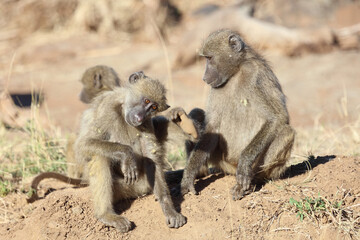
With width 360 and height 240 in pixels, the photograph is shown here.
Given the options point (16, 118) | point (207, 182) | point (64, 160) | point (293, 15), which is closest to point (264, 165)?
point (207, 182)

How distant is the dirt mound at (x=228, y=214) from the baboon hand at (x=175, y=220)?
0.16 ft

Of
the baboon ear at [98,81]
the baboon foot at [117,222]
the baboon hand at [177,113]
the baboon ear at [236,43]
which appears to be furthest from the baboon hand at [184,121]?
the baboon ear at [98,81]

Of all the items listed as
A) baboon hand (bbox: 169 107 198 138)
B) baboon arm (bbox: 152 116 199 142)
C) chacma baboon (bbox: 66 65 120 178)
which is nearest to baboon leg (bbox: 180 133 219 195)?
baboon arm (bbox: 152 116 199 142)

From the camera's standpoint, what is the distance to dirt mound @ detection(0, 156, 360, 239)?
4.10m

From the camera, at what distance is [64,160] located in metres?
6.33

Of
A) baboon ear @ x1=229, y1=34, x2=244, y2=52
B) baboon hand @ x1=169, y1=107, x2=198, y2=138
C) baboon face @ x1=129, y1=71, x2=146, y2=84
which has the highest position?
baboon ear @ x1=229, y1=34, x2=244, y2=52

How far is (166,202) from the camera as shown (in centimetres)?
435

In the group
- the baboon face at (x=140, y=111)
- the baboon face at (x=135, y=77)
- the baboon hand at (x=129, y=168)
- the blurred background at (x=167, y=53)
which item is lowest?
the blurred background at (x=167, y=53)

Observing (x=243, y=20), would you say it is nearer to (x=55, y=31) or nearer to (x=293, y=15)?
(x=293, y=15)

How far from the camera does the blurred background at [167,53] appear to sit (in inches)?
311

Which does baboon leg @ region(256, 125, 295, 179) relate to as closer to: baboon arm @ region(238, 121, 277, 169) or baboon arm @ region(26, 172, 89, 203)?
baboon arm @ region(238, 121, 277, 169)

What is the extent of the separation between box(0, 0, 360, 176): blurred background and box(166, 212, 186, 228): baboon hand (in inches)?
103

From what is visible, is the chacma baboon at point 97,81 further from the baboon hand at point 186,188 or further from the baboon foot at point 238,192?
the baboon foot at point 238,192

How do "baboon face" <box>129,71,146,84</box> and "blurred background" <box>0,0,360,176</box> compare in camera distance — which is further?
"blurred background" <box>0,0,360,176</box>
